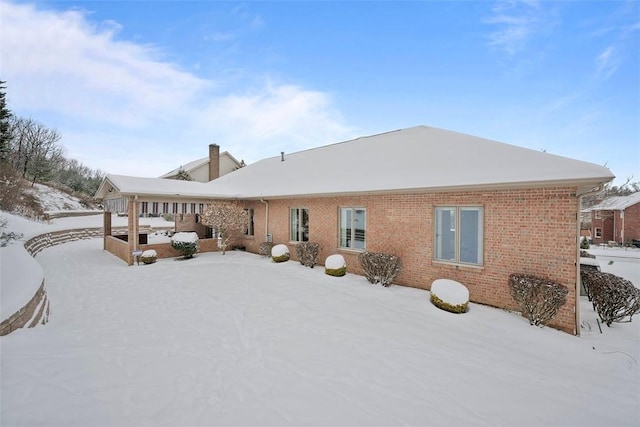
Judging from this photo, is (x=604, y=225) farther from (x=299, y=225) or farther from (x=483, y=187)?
(x=299, y=225)

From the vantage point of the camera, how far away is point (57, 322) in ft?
20.4

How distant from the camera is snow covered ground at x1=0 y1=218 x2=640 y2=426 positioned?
141 inches

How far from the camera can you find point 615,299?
7.18 meters

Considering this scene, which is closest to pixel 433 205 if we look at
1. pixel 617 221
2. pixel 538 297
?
pixel 538 297

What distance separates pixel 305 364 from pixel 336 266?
6.14 meters

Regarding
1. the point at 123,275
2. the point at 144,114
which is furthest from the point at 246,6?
the point at 123,275

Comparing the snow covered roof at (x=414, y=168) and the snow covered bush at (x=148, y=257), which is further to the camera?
the snow covered bush at (x=148, y=257)

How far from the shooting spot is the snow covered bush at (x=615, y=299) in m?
→ 7.12

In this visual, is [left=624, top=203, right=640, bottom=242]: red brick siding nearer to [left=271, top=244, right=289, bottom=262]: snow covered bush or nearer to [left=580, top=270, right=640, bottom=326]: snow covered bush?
[left=580, top=270, right=640, bottom=326]: snow covered bush

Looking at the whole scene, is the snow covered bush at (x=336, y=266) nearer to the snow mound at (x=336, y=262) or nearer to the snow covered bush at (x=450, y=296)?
the snow mound at (x=336, y=262)

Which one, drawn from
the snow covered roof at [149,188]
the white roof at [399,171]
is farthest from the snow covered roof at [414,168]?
the snow covered roof at [149,188]

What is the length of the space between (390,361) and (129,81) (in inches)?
690

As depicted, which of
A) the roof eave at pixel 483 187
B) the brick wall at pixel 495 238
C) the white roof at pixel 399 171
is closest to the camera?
the roof eave at pixel 483 187

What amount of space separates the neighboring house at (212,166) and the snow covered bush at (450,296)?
75.2ft
